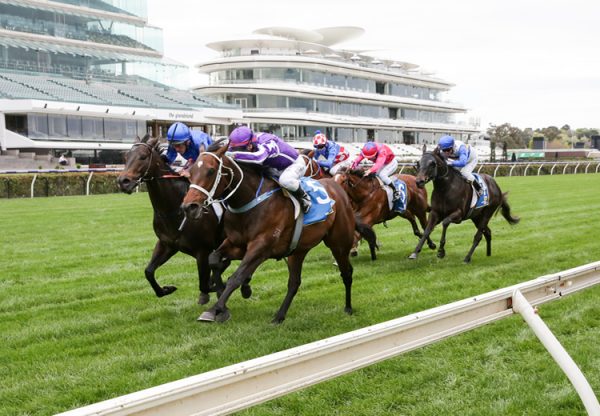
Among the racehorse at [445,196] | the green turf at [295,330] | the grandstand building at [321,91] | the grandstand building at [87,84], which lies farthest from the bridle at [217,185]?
the grandstand building at [321,91]

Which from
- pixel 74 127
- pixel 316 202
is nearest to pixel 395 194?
pixel 316 202

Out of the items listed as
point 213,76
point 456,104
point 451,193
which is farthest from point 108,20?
point 451,193

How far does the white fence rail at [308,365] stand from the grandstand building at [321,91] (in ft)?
153

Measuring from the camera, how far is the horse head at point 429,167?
25.7 ft

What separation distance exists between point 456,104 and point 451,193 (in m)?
63.1

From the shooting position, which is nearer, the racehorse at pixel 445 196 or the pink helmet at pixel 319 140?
the racehorse at pixel 445 196

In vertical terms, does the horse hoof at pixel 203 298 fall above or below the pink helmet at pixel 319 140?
below

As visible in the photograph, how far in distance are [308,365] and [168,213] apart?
10.8ft

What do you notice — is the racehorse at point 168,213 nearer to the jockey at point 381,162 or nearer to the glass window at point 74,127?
the jockey at point 381,162

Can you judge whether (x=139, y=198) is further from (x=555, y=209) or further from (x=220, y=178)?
(x=220, y=178)

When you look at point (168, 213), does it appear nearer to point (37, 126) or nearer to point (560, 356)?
point (560, 356)

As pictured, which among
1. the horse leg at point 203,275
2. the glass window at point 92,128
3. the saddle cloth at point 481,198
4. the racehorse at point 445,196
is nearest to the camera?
the horse leg at point 203,275

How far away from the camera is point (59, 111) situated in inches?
1382

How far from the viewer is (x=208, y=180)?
4.47m
